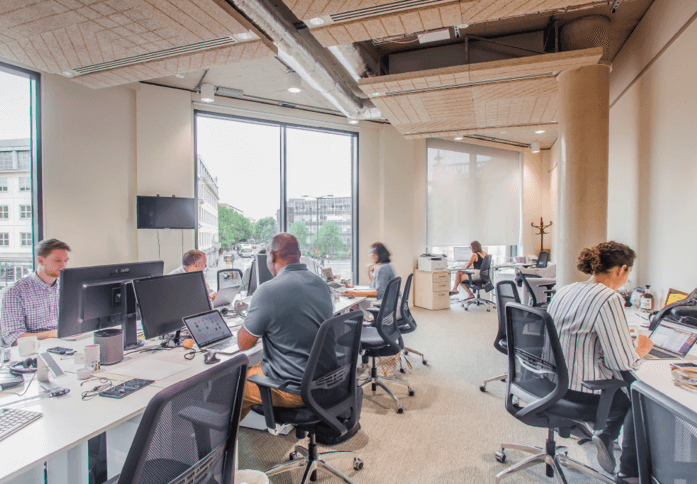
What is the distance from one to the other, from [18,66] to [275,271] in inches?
162

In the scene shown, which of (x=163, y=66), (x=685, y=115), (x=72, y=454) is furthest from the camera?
Result: (x=163, y=66)

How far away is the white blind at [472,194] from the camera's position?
8359 mm

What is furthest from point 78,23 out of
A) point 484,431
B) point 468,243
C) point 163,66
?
point 468,243

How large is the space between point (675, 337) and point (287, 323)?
91.7 inches

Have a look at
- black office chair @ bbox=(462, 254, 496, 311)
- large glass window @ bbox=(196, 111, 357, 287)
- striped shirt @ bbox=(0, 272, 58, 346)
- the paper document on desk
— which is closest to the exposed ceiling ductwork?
large glass window @ bbox=(196, 111, 357, 287)

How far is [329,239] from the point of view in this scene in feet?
23.7

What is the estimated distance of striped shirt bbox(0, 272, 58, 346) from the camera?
2619mm

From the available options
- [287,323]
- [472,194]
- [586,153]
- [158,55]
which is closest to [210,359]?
[287,323]

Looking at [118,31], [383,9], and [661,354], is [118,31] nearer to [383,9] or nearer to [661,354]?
[383,9]

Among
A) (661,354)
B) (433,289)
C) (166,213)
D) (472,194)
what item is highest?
(472,194)

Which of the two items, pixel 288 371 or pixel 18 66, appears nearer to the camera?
pixel 288 371

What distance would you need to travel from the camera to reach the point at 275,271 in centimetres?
242

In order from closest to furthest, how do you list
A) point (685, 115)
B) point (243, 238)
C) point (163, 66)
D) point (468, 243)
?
1. point (685, 115)
2. point (163, 66)
3. point (243, 238)
4. point (468, 243)

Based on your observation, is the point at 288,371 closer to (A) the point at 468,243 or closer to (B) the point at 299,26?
(B) the point at 299,26
